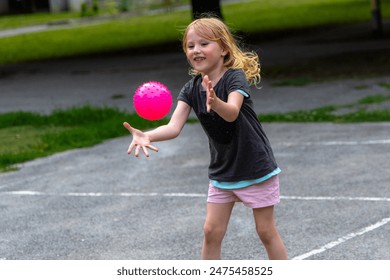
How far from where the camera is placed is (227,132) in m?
5.59

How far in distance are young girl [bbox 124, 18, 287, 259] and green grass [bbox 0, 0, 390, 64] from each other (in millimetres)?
21949

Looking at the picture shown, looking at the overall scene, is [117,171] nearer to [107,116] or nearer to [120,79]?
[107,116]

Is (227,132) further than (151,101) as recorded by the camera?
Yes

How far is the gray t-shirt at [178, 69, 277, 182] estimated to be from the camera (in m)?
5.57

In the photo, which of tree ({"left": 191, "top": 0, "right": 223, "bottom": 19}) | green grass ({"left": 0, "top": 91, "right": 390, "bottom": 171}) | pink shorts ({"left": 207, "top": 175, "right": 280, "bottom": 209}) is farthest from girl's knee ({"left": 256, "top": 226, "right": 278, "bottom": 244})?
tree ({"left": 191, "top": 0, "right": 223, "bottom": 19})

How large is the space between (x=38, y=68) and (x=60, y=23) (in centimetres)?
1980

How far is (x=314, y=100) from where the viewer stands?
16.5 m

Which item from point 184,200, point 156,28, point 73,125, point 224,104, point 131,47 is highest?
point 224,104

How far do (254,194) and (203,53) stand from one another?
0.93 m

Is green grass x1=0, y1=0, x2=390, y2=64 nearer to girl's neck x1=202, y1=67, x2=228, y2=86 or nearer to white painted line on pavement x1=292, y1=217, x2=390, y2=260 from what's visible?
white painted line on pavement x1=292, y1=217, x2=390, y2=260

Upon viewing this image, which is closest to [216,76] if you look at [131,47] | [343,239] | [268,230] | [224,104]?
[224,104]

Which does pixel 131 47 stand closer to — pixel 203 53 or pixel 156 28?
pixel 156 28
